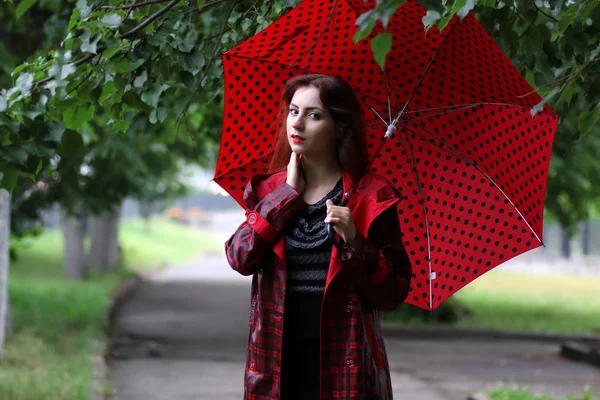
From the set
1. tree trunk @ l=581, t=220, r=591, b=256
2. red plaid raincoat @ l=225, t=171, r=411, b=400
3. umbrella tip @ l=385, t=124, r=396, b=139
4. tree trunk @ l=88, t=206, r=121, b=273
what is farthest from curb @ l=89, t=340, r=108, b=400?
tree trunk @ l=581, t=220, r=591, b=256

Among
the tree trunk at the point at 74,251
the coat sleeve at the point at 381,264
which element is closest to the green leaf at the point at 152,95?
the coat sleeve at the point at 381,264

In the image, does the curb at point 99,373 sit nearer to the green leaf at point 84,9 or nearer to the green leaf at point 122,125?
the green leaf at point 122,125

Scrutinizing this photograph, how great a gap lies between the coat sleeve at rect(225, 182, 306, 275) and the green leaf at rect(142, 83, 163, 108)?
1.36 meters

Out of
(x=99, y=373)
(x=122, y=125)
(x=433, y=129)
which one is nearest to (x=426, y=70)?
(x=433, y=129)

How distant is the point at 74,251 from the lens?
74.6 ft

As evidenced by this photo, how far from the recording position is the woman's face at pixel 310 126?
3.34 meters

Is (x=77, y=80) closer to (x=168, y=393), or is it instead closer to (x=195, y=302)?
(x=168, y=393)

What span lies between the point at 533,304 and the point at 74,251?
10562mm

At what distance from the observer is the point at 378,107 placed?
3.91 meters

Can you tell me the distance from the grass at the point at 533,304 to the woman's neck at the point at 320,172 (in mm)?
11880

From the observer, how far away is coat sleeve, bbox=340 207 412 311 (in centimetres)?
312

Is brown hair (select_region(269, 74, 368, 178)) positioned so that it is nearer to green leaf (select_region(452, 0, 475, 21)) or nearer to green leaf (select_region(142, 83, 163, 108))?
green leaf (select_region(452, 0, 475, 21))

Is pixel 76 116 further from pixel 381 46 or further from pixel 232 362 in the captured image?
pixel 232 362

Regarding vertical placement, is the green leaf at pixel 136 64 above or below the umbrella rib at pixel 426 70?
above
